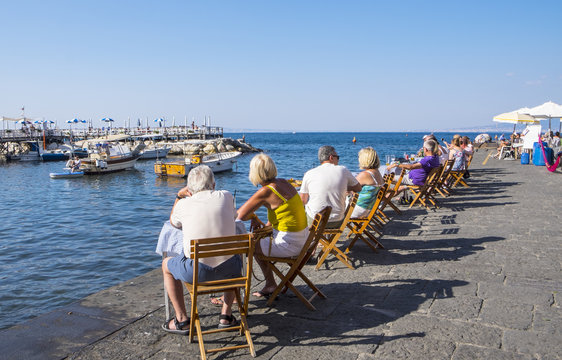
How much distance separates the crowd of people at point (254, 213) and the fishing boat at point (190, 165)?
26.4 meters

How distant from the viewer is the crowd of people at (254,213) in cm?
342

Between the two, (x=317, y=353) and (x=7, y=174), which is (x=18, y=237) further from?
(x=7, y=174)

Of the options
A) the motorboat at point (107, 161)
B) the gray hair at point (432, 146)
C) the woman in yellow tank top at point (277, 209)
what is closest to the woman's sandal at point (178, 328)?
the woman in yellow tank top at point (277, 209)

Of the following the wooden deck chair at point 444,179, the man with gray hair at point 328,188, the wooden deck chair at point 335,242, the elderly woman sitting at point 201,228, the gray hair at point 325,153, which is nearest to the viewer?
the elderly woman sitting at point 201,228

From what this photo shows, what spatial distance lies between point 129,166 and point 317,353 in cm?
3918

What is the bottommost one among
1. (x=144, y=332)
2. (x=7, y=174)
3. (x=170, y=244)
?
(x=7, y=174)

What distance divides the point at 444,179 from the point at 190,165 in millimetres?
25172

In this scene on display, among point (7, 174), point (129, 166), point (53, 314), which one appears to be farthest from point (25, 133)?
point (53, 314)

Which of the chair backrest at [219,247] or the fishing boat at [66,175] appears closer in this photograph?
the chair backrest at [219,247]

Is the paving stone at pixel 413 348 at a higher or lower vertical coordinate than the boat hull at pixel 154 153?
higher

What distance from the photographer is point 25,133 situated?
6506 cm

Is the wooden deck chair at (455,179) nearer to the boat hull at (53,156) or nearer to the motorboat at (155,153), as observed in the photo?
the motorboat at (155,153)

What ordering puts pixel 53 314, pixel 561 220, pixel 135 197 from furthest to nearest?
pixel 135 197, pixel 561 220, pixel 53 314

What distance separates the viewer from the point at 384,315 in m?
3.84
